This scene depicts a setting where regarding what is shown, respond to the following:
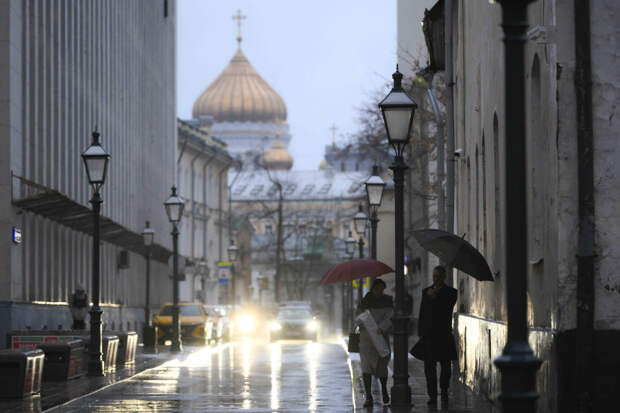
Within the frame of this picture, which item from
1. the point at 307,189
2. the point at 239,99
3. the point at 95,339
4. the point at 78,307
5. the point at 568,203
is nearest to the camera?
the point at 568,203

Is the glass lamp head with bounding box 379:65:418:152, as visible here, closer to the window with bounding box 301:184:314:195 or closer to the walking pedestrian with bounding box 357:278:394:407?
the walking pedestrian with bounding box 357:278:394:407

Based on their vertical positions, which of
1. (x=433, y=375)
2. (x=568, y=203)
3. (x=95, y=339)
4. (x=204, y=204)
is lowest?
(x=433, y=375)

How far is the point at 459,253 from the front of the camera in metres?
16.1

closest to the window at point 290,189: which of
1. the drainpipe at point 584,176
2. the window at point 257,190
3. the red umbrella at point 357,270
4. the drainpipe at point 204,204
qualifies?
the window at point 257,190

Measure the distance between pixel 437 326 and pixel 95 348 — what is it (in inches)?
344

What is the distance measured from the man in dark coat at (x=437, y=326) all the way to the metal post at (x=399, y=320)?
27 centimetres

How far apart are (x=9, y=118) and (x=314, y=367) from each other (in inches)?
348

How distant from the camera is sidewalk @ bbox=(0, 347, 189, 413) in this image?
16.8 meters

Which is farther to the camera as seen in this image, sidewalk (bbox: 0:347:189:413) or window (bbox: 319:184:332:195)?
window (bbox: 319:184:332:195)

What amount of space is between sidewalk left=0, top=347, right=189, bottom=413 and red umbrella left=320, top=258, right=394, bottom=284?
385 centimetres

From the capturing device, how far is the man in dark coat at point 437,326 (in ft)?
55.1

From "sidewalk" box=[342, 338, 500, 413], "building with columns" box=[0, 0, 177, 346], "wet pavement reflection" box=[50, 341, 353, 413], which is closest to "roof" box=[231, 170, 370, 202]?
"building with columns" box=[0, 0, 177, 346]

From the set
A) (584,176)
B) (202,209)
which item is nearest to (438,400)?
(584,176)

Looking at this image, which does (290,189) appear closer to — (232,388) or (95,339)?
(95,339)
